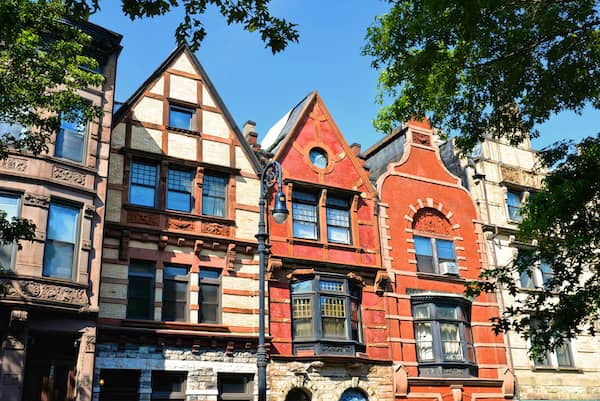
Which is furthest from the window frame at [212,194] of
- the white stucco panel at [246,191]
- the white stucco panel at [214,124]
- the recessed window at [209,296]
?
the recessed window at [209,296]

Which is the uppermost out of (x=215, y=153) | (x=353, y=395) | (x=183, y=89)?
(x=183, y=89)

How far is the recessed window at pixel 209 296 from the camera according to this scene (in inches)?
808

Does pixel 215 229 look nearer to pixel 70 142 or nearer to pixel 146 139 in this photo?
pixel 146 139

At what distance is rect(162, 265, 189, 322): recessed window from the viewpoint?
19922 millimetres

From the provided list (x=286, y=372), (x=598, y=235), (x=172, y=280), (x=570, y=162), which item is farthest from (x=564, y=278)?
(x=172, y=280)

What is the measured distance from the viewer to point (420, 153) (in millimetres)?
28359

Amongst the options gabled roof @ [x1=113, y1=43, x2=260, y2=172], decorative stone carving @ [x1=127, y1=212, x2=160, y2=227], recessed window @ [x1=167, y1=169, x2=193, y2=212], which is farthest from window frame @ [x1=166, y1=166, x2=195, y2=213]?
gabled roof @ [x1=113, y1=43, x2=260, y2=172]

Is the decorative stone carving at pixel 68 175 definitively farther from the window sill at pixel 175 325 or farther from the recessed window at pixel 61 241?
the window sill at pixel 175 325

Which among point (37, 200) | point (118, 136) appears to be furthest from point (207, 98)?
point (37, 200)

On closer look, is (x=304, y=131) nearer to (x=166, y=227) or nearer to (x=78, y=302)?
Result: (x=166, y=227)

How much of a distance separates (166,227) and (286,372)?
629 cm

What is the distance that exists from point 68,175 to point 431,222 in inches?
612

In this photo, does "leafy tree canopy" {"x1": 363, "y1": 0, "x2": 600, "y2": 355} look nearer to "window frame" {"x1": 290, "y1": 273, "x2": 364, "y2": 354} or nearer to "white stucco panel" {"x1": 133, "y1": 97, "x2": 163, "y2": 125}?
"window frame" {"x1": 290, "y1": 273, "x2": 364, "y2": 354}

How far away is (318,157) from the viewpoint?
25.4m
